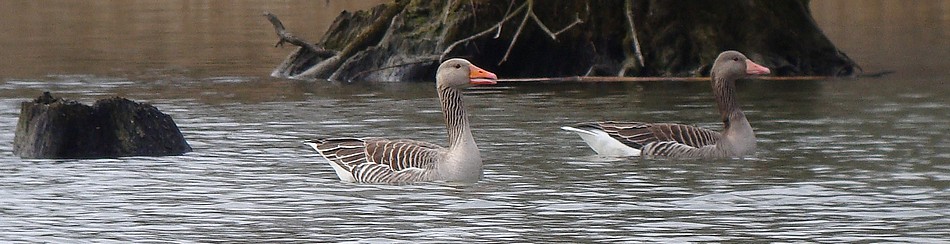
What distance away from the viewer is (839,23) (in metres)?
44.6

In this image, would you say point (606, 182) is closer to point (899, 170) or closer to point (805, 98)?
point (899, 170)

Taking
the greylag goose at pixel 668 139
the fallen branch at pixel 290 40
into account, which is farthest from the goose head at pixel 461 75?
the fallen branch at pixel 290 40

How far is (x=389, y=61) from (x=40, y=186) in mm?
13751

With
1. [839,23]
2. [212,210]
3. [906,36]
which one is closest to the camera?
[212,210]

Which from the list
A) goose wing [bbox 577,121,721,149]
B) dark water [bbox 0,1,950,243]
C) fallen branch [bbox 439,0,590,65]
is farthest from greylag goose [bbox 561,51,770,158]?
fallen branch [bbox 439,0,590,65]

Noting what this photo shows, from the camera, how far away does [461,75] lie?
669 inches

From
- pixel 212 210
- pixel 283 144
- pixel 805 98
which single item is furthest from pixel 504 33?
pixel 212 210

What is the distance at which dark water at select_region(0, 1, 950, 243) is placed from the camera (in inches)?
551

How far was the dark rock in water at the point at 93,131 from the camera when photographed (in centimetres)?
1900

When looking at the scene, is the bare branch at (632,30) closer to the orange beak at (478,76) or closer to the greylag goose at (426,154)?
the greylag goose at (426,154)

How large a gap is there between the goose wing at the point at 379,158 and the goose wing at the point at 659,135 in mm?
2581

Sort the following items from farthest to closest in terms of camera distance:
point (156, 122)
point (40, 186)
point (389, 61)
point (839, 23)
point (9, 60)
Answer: point (839, 23) < point (9, 60) < point (389, 61) < point (156, 122) < point (40, 186)

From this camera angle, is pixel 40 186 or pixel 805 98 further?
pixel 805 98

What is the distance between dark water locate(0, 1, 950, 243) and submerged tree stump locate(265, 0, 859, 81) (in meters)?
1.80
